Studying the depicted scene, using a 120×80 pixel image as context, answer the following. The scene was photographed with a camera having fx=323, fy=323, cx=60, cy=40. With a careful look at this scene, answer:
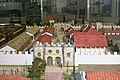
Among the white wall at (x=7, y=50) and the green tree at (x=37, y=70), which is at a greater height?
the white wall at (x=7, y=50)

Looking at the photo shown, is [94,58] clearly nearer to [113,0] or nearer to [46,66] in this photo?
[46,66]

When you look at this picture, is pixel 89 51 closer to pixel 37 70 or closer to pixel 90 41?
pixel 90 41

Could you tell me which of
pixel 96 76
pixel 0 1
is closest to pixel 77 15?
pixel 0 1

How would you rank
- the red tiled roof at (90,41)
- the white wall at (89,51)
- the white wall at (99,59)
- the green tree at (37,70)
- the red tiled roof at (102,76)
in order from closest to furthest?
the red tiled roof at (102,76), the green tree at (37,70), the white wall at (99,59), the white wall at (89,51), the red tiled roof at (90,41)

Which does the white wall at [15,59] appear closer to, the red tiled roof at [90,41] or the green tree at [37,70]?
the green tree at [37,70]

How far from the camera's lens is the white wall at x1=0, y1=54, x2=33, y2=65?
11.9m

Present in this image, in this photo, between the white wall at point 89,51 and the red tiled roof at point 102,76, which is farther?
the white wall at point 89,51

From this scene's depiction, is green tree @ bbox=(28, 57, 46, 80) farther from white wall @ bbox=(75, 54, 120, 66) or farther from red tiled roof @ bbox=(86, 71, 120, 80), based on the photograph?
red tiled roof @ bbox=(86, 71, 120, 80)

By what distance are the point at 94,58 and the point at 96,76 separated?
4.17 meters

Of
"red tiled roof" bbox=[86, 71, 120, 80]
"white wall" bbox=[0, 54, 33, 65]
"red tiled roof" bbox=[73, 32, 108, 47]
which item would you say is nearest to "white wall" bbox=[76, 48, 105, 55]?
"red tiled roof" bbox=[73, 32, 108, 47]

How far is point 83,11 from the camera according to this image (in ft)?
84.6

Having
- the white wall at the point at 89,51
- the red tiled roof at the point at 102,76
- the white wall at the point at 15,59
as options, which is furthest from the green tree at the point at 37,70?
the red tiled roof at the point at 102,76

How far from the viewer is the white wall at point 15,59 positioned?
39.0 ft

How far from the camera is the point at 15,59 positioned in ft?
39.2
